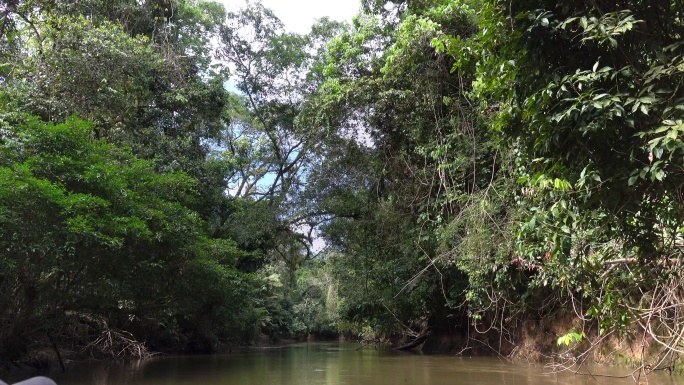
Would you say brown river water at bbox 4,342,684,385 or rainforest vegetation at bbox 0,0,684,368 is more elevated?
rainforest vegetation at bbox 0,0,684,368

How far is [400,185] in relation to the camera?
1206cm

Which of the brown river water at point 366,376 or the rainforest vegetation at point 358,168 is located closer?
the rainforest vegetation at point 358,168

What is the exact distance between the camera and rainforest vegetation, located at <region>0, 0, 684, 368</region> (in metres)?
3.28

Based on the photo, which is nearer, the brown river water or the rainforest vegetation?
the rainforest vegetation

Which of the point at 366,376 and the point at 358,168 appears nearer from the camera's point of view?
the point at 366,376

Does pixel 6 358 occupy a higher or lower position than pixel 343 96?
lower

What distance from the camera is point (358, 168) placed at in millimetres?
13859

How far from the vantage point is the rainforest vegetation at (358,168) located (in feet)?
10.8

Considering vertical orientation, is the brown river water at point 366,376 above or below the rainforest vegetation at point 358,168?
below

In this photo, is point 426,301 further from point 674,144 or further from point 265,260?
point 674,144

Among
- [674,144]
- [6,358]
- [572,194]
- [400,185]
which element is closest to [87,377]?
[6,358]

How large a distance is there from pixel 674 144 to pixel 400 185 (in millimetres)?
9374

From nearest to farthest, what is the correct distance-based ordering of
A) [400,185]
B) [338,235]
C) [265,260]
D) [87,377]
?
[87,377] < [400,185] < [338,235] < [265,260]

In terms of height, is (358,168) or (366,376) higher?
(358,168)
